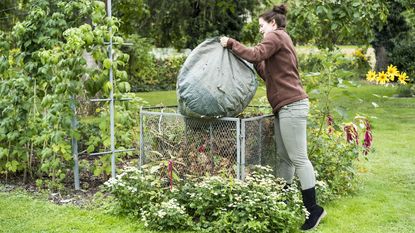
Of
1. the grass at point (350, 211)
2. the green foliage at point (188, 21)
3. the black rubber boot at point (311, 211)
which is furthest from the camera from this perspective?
the green foliage at point (188, 21)

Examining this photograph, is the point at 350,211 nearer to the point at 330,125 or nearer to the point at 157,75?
the point at 330,125

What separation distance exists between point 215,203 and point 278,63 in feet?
4.07

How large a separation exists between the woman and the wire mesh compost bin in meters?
0.32

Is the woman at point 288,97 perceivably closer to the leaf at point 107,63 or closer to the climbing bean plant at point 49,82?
the leaf at point 107,63

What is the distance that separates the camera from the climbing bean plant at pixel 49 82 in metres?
5.63

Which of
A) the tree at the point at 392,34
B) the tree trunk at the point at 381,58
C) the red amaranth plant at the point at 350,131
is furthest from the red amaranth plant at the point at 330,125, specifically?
the tree trunk at the point at 381,58

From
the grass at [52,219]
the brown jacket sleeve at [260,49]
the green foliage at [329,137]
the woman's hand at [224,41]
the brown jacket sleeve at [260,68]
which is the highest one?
the woman's hand at [224,41]

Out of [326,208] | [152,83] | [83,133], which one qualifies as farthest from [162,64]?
[326,208]

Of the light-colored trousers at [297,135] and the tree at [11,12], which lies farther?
the tree at [11,12]

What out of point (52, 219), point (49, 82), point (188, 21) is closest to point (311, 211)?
point (52, 219)

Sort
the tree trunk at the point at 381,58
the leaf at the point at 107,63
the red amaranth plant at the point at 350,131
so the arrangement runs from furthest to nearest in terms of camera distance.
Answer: the tree trunk at the point at 381,58 < the red amaranth plant at the point at 350,131 < the leaf at the point at 107,63

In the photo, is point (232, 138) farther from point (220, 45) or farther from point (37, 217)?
point (37, 217)

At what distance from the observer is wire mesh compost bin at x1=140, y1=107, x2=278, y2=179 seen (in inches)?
190

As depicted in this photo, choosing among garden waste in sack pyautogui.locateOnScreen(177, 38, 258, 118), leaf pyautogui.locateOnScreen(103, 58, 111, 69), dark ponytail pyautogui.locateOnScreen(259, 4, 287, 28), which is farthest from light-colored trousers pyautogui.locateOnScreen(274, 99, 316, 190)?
leaf pyautogui.locateOnScreen(103, 58, 111, 69)
